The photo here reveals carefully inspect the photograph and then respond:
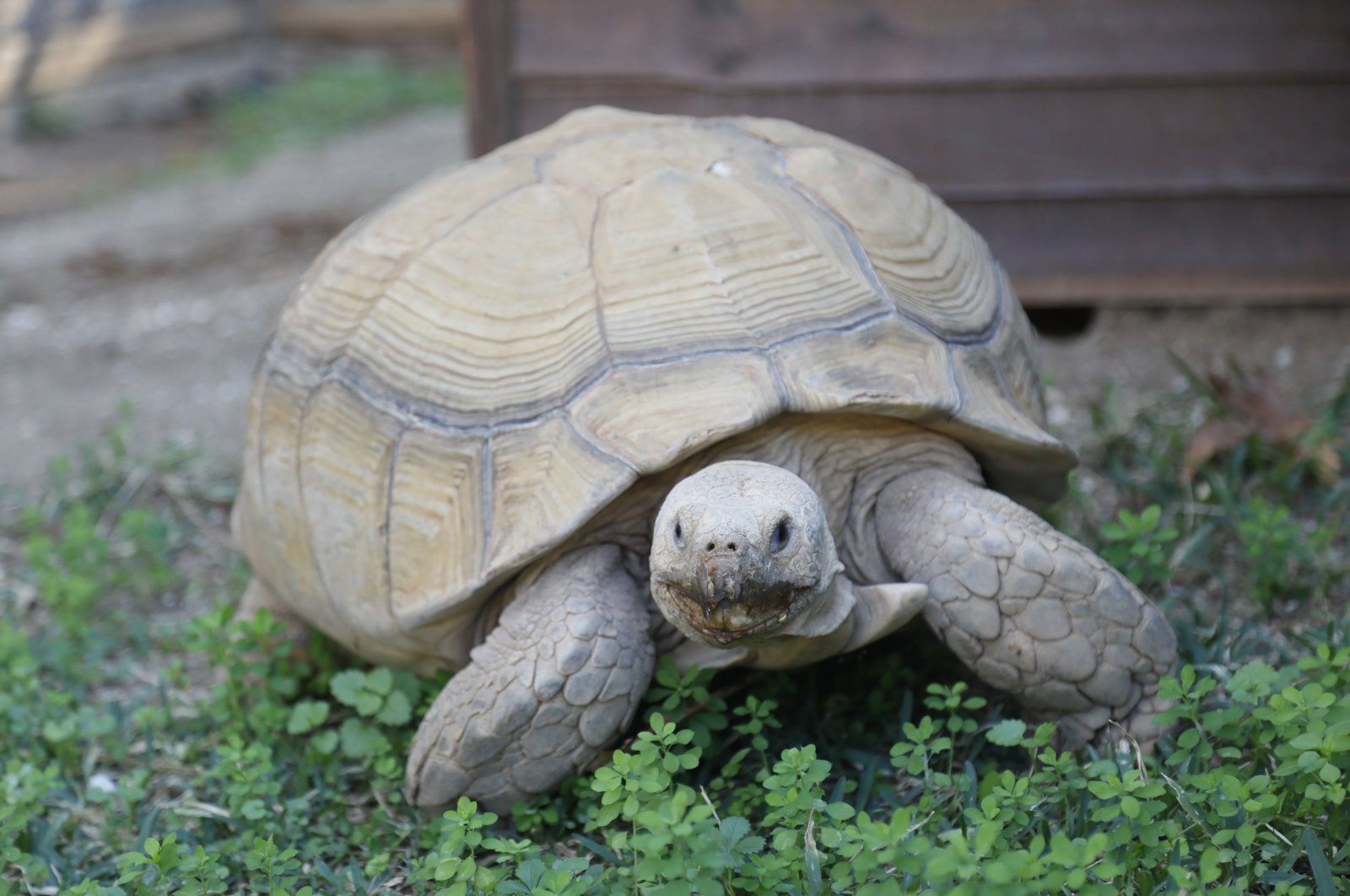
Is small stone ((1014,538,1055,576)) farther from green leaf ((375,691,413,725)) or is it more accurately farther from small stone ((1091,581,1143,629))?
green leaf ((375,691,413,725))

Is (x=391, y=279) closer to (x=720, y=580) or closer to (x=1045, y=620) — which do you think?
(x=720, y=580)

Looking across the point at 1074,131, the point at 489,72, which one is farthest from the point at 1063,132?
the point at 489,72

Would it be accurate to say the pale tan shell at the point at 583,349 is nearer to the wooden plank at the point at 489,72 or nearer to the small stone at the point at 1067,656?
the small stone at the point at 1067,656

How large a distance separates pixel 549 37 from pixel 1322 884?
334 cm

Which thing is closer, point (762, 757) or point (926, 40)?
point (762, 757)

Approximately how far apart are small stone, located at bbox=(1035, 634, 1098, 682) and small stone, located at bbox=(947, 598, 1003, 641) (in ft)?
0.25

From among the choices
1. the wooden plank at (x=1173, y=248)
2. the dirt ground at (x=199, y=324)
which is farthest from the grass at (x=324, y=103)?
the wooden plank at (x=1173, y=248)

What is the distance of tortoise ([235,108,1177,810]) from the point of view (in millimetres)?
2156

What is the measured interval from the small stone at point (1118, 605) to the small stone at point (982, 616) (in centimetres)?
16

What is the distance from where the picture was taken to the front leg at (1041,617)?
2.19 metres

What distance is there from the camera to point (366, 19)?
11.6 m

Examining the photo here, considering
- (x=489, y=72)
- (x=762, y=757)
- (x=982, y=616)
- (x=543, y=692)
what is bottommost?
(x=762, y=757)

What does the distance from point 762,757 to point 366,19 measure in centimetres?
1059

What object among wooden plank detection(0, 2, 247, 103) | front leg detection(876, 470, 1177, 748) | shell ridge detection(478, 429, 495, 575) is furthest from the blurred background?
wooden plank detection(0, 2, 247, 103)
